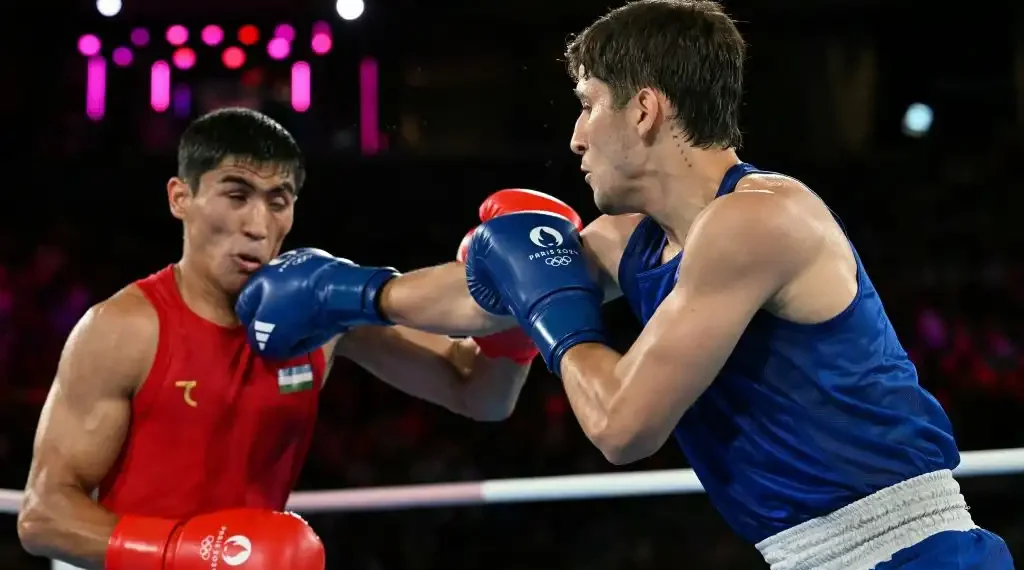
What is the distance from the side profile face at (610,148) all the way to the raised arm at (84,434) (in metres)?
0.95

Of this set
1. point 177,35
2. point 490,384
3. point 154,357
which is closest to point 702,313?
point 490,384

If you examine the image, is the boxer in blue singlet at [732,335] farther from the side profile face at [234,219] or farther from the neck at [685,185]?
the side profile face at [234,219]

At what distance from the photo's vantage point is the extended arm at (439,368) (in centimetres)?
249

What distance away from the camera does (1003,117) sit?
24.8 feet

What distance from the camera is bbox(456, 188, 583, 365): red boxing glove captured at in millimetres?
2197

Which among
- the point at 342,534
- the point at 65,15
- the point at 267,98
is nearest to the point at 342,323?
the point at 342,534

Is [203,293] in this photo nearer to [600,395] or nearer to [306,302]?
[306,302]

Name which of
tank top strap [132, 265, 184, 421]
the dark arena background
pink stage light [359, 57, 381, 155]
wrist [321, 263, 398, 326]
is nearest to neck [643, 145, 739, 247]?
wrist [321, 263, 398, 326]

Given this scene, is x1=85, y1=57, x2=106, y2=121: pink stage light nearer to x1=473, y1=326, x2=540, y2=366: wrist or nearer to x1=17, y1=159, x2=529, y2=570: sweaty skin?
x1=17, y1=159, x2=529, y2=570: sweaty skin

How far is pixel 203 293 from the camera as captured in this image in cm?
230

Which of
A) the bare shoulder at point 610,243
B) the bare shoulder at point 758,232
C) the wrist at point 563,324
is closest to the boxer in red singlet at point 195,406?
the bare shoulder at point 610,243

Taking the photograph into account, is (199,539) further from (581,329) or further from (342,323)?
(581,329)

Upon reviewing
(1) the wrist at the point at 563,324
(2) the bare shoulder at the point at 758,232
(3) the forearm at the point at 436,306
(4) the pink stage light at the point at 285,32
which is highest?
(2) the bare shoulder at the point at 758,232

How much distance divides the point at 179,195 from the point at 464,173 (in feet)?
14.7
